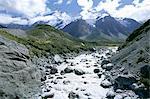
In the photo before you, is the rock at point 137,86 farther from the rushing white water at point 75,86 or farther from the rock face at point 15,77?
the rock face at point 15,77

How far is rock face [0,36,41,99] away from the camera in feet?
130

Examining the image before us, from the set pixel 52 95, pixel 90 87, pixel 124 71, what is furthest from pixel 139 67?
pixel 52 95

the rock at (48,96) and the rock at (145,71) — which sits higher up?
the rock at (145,71)

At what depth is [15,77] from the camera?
4338cm

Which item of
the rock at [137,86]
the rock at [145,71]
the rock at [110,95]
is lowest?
the rock at [110,95]

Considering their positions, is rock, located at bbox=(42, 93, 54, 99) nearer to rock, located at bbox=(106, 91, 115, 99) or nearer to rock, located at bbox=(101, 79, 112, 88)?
rock, located at bbox=(106, 91, 115, 99)

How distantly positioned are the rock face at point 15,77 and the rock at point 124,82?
36.9ft

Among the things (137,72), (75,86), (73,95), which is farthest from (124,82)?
(75,86)

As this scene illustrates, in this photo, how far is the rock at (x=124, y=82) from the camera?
41.7 m

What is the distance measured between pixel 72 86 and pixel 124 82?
340 inches

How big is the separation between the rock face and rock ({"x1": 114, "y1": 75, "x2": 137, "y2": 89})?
11.3 meters

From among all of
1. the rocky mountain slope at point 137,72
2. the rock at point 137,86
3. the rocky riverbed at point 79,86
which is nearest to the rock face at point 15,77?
the rocky riverbed at point 79,86

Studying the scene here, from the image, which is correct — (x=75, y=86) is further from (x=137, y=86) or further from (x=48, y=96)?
(x=137, y=86)

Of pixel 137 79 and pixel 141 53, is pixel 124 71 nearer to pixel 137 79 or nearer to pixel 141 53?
pixel 141 53
